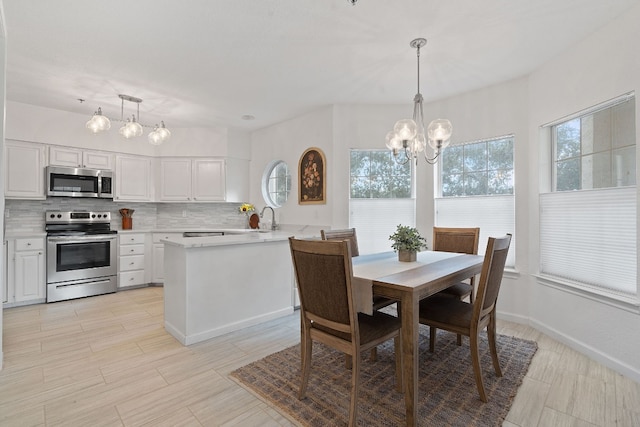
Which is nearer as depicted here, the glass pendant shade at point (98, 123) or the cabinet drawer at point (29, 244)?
the glass pendant shade at point (98, 123)

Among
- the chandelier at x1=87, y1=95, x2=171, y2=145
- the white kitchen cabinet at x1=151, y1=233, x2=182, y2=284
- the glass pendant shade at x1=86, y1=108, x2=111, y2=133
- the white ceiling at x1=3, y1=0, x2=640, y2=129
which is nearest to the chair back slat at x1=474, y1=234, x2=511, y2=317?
the white ceiling at x1=3, y1=0, x2=640, y2=129

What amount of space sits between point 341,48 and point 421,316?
228cm

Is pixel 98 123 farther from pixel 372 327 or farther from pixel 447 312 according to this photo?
pixel 447 312

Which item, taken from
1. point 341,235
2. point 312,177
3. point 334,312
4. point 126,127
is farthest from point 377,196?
point 126,127

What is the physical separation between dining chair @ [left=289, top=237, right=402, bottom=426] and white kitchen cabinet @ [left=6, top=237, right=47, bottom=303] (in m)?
3.92

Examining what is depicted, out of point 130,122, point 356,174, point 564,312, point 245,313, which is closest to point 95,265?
point 130,122

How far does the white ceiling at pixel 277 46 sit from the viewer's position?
223 centimetres

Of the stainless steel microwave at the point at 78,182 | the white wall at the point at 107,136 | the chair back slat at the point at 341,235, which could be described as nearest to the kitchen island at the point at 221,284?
the chair back slat at the point at 341,235

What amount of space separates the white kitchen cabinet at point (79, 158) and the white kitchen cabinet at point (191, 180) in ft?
2.51

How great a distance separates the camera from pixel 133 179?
5.00 metres

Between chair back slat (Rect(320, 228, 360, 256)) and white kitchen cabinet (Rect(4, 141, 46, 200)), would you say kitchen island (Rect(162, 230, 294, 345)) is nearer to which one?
chair back slat (Rect(320, 228, 360, 256))

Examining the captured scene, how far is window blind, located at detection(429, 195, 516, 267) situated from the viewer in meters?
3.46

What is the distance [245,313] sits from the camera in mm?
3164

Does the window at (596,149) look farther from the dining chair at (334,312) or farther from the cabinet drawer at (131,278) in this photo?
the cabinet drawer at (131,278)
